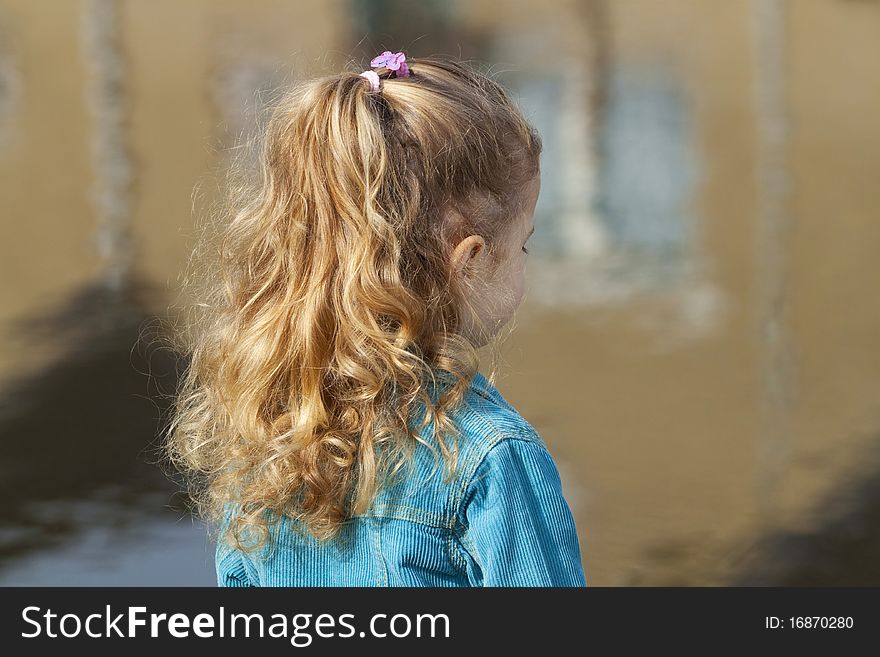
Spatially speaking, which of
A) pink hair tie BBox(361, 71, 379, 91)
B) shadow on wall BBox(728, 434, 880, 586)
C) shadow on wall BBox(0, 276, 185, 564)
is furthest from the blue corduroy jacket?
shadow on wall BBox(728, 434, 880, 586)

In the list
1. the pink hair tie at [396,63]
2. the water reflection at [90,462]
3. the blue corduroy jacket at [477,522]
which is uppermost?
the water reflection at [90,462]

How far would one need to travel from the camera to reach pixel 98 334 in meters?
3.42

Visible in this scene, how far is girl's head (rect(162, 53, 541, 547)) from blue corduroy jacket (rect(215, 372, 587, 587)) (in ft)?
0.07

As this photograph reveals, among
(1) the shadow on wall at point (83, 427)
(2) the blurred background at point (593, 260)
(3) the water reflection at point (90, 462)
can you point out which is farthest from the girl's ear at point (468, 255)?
(3) the water reflection at point (90, 462)

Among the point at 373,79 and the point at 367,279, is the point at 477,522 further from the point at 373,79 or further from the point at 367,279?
the point at 373,79

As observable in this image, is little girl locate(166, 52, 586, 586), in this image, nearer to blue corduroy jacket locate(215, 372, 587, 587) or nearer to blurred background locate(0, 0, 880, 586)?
blue corduroy jacket locate(215, 372, 587, 587)

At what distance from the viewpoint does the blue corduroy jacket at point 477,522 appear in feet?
3.00

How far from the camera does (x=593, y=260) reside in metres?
3.93

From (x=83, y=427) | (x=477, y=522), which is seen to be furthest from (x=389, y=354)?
(x=83, y=427)

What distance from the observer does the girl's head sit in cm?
99

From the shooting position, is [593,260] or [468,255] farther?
[593,260]

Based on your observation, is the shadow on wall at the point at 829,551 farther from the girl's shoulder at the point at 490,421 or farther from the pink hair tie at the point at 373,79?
the pink hair tie at the point at 373,79

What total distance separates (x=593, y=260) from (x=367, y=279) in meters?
2.99
